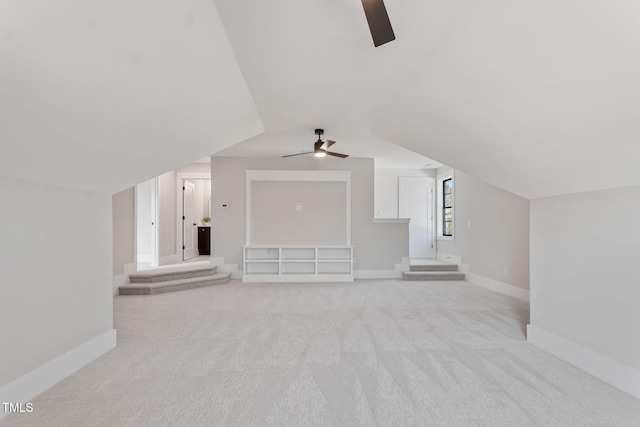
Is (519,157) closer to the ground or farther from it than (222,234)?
farther from it

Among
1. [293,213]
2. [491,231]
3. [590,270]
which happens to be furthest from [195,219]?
[590,270]

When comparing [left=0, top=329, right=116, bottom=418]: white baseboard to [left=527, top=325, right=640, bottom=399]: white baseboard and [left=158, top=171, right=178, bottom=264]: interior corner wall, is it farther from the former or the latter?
[left=158, top=171, right=178, bottom=264]: interior corner wall

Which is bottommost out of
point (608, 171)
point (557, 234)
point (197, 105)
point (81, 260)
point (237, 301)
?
point (237, 301)

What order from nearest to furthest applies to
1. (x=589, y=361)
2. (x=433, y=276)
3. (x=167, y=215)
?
(x=589, y=361) → (x=433, y=276) → (x=167, y=215)

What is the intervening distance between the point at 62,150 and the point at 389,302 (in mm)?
4180

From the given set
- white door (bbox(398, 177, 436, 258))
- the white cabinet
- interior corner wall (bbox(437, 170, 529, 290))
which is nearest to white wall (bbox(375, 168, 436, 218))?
white door (bbox(398, 177, 436, 258))

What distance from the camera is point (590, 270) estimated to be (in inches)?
101

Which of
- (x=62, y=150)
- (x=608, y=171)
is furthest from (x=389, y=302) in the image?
(x=62, y=150)

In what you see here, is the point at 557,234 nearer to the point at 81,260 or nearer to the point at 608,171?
the point at 608,171

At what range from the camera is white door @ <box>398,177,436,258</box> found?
818 centimetres

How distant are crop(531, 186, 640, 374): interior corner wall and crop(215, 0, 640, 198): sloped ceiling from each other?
169 millimetres

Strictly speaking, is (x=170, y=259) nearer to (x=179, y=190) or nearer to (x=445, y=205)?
(x=179, y=190)

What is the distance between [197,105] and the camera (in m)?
2.76

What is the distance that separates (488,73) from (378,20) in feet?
3.24
